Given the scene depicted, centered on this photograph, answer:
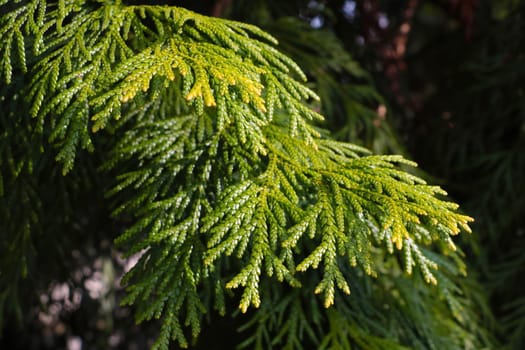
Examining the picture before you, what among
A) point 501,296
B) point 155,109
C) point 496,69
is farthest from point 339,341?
point 496,69

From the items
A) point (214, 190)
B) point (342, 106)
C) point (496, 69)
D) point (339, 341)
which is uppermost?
point (496, 69)

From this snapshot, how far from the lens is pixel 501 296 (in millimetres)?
2508

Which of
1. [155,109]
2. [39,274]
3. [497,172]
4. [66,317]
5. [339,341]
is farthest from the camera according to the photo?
[66,317]

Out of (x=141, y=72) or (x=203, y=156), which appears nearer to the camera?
(x=141, y=72)

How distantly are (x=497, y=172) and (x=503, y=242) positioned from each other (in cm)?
33

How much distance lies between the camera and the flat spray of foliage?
1.17m

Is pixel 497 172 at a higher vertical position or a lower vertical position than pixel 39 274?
higher

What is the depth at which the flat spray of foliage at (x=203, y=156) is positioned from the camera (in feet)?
3.84

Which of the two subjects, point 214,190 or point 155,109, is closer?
point 214,190

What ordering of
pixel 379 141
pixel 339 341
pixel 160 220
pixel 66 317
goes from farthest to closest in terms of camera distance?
pixel 66 317 < pixel 379 141 < pixel 339 341 < pixel 160 220

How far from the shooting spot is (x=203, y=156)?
1420 millimetres

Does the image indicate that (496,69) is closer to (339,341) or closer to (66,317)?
(339,341)

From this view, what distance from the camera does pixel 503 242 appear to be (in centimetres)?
259

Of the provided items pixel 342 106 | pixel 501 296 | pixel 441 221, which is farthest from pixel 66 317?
pixel 441 221
